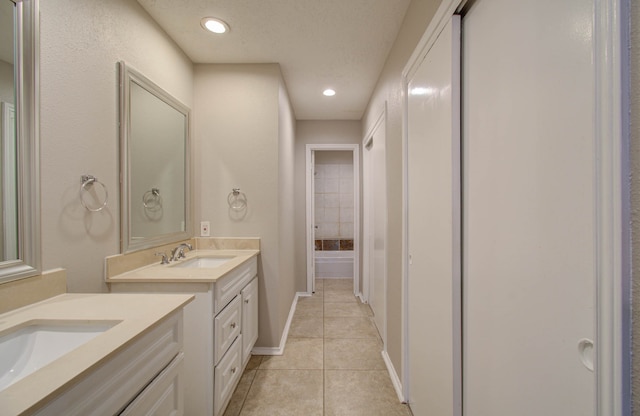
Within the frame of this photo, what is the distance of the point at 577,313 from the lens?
1.83 feet

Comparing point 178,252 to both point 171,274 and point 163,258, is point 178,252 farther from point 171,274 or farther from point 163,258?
point 171,274

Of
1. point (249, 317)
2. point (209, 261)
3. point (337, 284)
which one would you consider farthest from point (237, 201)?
point (337, 284)

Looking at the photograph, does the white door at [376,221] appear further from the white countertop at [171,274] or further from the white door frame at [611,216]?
the white door frame at [611,216]

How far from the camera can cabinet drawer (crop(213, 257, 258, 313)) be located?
1.39 m

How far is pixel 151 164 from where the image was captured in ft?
5.46

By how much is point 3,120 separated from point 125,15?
957 millimetres

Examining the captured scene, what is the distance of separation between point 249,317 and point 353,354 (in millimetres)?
932

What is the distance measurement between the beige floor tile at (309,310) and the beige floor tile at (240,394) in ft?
3.47

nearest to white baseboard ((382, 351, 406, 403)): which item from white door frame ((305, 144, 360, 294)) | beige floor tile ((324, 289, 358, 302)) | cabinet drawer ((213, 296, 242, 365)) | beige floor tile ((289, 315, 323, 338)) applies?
beige floor tile ((289, 315, 323, 338))

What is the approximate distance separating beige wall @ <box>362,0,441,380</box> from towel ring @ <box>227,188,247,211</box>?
1.17 m

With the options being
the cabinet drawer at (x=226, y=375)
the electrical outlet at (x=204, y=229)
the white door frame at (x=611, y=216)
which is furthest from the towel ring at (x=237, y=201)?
the white door frame at (x=611, y=216)

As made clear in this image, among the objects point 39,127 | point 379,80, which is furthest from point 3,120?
point 379,80

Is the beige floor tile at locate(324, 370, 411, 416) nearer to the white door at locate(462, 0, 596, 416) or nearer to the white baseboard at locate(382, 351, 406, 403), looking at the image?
the white baseboard at locate(382, 351, 406, 403)

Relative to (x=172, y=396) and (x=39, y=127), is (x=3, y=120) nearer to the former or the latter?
(x=39, y=127)
